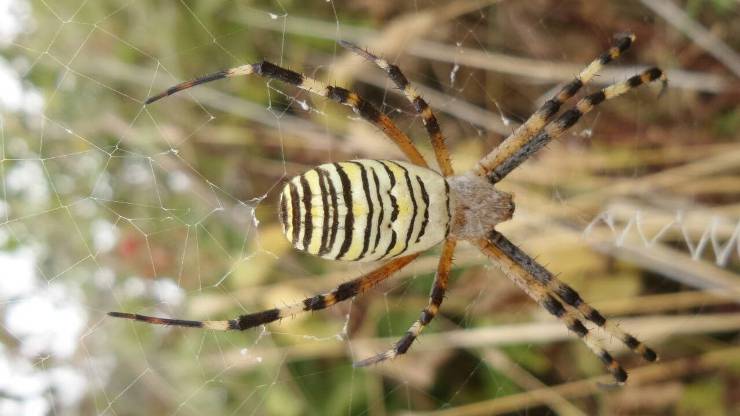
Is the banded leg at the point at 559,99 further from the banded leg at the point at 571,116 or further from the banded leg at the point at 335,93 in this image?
the banded leg at the point at 335,93

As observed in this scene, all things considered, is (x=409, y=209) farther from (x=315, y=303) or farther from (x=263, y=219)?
(x=263, y=219)

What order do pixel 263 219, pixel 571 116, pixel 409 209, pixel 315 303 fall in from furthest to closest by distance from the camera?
pixel 263 219, pixel 571 116, pixel 315 303, pixel 409 209

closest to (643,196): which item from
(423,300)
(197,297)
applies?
(423,300)

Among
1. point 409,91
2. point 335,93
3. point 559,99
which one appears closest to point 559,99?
point 559,99

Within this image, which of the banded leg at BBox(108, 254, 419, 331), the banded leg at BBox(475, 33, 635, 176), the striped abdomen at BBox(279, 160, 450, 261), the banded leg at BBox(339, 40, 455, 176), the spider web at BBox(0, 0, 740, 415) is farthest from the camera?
the spider web at BBox(0, 0, 740, 415)

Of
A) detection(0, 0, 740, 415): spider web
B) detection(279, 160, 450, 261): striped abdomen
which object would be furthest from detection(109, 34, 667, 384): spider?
detection(0, 0, 740, 415): spider web

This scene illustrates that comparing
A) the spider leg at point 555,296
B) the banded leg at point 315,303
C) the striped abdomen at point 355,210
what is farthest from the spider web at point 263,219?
the striped abdomen at point 355,210

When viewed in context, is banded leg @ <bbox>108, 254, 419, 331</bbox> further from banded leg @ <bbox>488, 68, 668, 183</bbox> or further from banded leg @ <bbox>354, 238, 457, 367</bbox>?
banded leg @ <bbox>488, 68, 668, 183</bbox>

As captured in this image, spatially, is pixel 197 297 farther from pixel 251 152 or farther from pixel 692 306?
pixel 692 306
